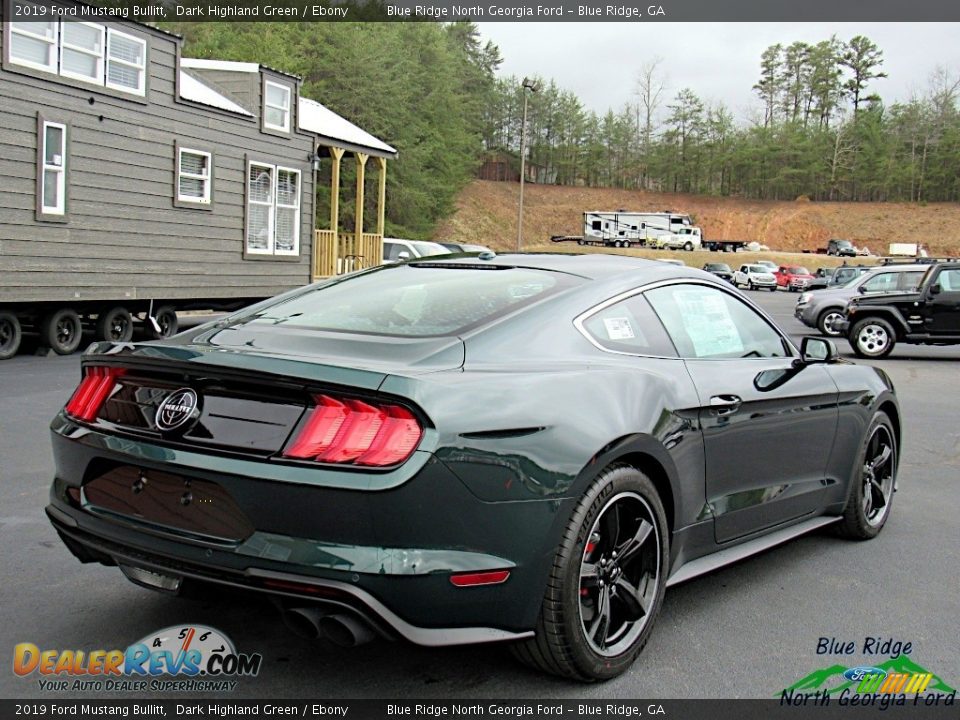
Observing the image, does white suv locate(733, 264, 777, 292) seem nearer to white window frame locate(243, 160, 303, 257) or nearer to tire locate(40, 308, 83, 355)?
white window frame locate(243, 160, 303, 257)

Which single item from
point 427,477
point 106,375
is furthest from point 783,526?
point 106,375

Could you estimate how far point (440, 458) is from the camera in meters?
2.86

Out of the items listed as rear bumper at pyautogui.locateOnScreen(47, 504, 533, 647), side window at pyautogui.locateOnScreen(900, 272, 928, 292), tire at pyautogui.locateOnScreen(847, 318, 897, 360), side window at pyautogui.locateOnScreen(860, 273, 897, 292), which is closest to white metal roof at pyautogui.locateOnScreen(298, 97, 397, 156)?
side window at pyautogui.locateOnScreen(860, 273, 897, 292)

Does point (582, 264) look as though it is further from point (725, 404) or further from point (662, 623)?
point (662, 623)

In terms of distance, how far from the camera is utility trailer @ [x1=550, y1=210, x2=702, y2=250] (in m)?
81.5

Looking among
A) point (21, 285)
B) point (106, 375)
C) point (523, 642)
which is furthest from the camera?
point (21, 285)

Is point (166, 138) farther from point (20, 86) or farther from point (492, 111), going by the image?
point (492, 111)

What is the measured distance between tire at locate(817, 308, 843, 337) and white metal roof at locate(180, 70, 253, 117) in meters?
14.2

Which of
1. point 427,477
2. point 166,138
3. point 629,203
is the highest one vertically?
point 629,203

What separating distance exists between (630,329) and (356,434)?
4.87 ft

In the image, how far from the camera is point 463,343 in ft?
11.0

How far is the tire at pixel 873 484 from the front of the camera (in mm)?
5246

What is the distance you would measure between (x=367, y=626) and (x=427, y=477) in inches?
18.8

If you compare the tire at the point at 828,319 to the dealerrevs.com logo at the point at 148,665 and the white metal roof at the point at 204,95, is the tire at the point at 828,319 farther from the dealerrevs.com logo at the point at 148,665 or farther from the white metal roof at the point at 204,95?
the dealerrevs.com logo at the point at 148,665
